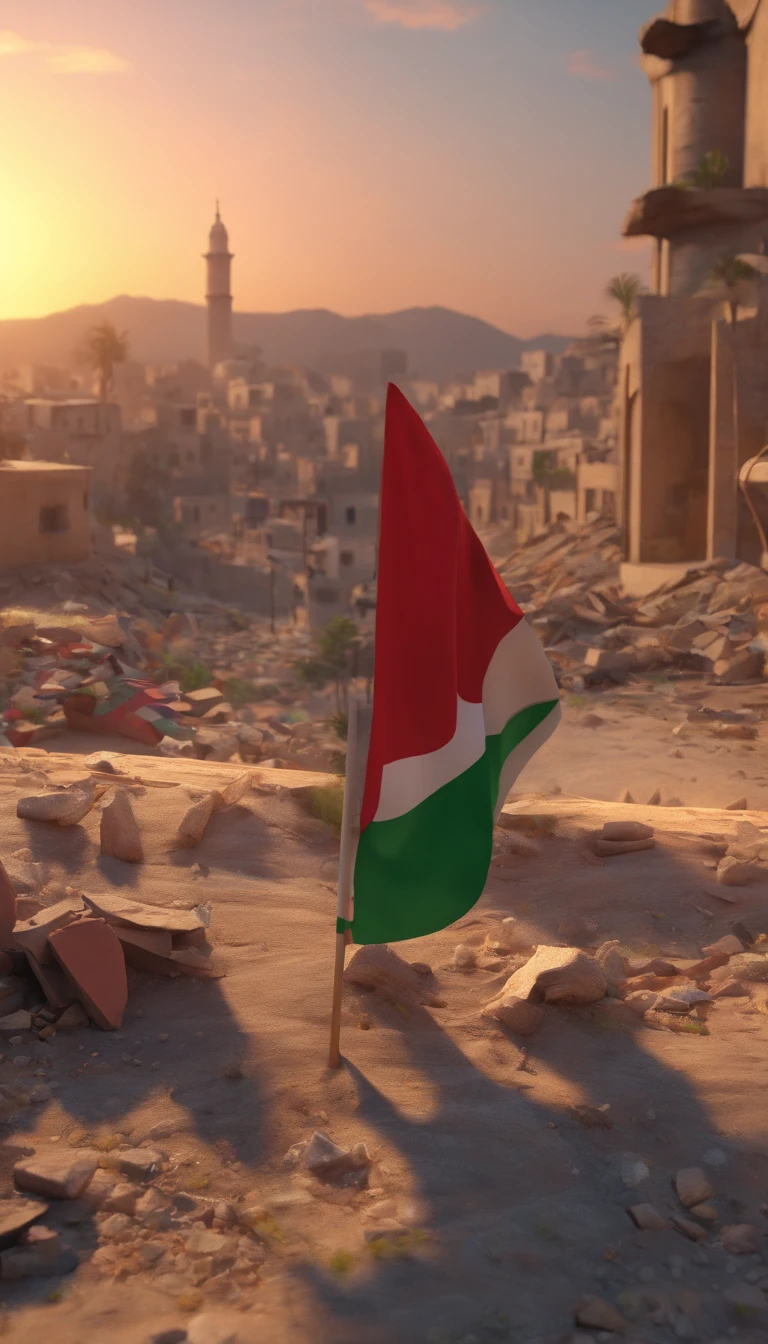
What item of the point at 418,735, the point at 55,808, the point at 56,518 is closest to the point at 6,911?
the point at 55,808

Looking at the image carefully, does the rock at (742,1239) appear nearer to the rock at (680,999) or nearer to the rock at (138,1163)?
the rock at (680,999)

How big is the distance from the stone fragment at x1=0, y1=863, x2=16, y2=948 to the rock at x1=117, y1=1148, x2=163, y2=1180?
1.28 metres

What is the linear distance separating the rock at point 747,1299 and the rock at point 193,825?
132 inches

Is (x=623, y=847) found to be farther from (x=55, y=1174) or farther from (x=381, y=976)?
(x=55, y=1174)

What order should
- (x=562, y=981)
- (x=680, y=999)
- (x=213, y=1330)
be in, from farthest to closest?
(x=680, y=999), (x=562, y=981), (x=213, y=1330)

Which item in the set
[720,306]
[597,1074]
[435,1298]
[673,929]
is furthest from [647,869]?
[720,306]

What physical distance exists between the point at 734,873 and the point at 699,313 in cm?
1694

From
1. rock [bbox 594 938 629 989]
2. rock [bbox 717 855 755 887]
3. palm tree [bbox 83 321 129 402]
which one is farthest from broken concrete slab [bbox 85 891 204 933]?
palm tree [bbox 83 321 129 402]

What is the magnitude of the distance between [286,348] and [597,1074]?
200443 mm

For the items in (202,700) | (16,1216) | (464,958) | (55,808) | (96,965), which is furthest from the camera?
(202,700)

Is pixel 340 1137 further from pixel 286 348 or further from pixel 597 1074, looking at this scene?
pixel 286 348

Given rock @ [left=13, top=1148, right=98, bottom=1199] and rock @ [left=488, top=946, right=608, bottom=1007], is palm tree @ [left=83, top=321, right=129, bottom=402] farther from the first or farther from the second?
rock @ [left=13, top=1148, right=98, bottom=1199]

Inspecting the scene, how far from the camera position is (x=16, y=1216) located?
2.78m

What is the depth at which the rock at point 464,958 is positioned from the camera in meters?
4.58
